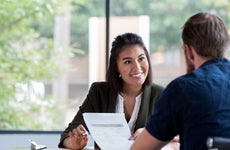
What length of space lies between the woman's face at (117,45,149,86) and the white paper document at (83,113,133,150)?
45 centimetres

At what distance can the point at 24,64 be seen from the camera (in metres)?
3.79

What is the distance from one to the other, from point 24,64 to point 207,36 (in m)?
2.64

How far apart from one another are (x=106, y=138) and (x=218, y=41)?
0.72 meters

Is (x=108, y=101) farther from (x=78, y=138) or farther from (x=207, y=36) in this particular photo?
(x=207, y=36)

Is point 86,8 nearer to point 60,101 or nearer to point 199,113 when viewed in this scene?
point 60,101

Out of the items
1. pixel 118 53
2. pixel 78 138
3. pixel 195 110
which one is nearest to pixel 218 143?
pixel 195 110

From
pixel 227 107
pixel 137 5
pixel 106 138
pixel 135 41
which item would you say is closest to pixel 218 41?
pixel 227 107

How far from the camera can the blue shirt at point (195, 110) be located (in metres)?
1.30

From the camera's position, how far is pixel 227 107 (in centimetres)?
131

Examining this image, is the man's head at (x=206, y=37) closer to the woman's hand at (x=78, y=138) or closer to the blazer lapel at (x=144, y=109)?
the woman's hand at (x=78, y=138)

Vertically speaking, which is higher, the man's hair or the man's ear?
the man's hair

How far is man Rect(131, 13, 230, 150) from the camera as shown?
1.30 metres

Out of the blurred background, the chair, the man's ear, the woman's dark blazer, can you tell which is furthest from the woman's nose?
the blurred background

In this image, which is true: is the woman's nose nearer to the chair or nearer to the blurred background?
the chair
